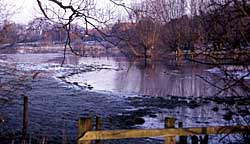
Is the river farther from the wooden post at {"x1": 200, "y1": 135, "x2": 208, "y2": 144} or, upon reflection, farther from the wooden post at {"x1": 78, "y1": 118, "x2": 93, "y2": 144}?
the wooden post at {"x1": 78, "y1": 118, "x2": 93, "y2": 144}

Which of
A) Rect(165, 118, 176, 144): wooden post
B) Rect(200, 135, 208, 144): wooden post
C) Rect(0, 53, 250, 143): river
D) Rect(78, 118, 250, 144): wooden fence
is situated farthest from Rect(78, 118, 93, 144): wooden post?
Rect(200, 135, 208, 144): wooden post

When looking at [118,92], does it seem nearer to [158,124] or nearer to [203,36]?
[158,124]

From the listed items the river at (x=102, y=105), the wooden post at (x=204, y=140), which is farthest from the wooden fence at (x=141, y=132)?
the wooden post at (x=204, y=140)

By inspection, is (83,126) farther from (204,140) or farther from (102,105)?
(102,105)

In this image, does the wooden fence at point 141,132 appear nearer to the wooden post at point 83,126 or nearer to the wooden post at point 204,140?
the wooden post at point 83,126

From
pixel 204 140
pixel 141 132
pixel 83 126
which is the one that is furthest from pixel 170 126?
pixel 204 140

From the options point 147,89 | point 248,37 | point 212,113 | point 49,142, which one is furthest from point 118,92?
point 248,37

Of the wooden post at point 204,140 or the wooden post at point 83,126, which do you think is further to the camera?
the wooden post at point 204,140

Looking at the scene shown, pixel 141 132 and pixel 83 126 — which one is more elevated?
pixel 83 126

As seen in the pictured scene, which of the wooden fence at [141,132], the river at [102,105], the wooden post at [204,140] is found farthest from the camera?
the river at [102,105]

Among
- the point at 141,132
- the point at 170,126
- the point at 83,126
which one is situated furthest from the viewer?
the point at 170,126

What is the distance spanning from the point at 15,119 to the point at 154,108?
688 cm

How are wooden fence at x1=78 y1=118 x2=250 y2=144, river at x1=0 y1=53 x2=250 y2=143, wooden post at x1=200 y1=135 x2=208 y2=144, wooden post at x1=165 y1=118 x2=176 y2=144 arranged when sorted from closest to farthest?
wooden fence at x1=78 y1=118 x2=250 y2=144 → wooden post at x1=165 y1=118 x2=176 y2=144 → wooden post at x1=200 y1=135 x2=208 y2=144 → river at x1=0 y1=53 x2=250 y2=143

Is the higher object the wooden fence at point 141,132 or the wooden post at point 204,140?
the wooden fence at point 141,132
